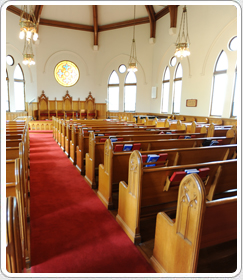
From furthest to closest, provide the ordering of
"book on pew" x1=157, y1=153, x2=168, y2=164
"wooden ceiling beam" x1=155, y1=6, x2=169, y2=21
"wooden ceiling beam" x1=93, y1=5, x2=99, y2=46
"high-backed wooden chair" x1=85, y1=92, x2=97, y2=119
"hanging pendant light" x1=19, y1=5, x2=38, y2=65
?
"high-backed wooden chair" x1=85, y1=92, x2=97, y2=119
"wooden ceiling beam" x1=93, y1=5, x2=99, y2=46
"wooden ceiling beam" x1=155, y1=6, x2=169, y2=21
"hanging pendant light" x1=19, y1=5, x2=38, y2=65
"book on pew" x1=157, y1=153, x2=168, y2=164

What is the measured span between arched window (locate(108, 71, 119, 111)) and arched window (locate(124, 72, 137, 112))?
0.70 m

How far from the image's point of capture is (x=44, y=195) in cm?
306

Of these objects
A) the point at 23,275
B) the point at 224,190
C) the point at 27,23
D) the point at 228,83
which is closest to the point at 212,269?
the point at 224,190

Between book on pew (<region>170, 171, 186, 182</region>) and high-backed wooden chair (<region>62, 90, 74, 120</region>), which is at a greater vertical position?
high-backed wooden chair (<region>62, 90, 74, 120</region>)

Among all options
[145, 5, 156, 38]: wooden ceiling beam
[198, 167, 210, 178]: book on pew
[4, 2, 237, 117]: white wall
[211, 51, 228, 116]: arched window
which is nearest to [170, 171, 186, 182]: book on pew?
[198, 167, 210, 178]: book on pew

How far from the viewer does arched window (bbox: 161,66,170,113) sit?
38.0 feet

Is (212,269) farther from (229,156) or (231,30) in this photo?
(231,30)

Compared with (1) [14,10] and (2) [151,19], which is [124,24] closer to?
(2) [151,19]

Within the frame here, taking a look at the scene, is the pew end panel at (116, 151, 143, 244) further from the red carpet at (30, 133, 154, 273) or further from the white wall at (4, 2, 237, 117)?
the white wall at (4, 2, 237, 117)

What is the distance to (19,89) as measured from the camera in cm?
1212

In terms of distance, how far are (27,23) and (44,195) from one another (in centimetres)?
520

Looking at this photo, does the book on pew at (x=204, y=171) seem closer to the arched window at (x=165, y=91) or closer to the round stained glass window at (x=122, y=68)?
the arched window at (x=165, y=91)

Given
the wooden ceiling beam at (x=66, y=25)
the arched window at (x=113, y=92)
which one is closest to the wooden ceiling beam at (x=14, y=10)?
the wooden ceiling beam at (x=66, y=25)

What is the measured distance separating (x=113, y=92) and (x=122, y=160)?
39.5 feet
